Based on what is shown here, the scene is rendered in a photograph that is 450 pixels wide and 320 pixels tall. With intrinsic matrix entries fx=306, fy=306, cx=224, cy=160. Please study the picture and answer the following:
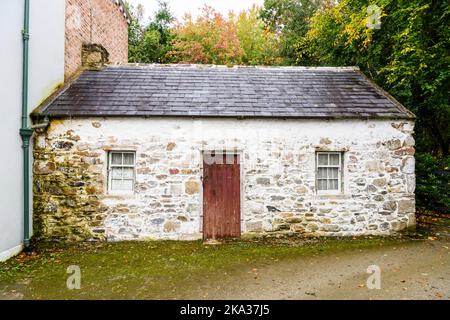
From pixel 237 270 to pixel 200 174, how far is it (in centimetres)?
312

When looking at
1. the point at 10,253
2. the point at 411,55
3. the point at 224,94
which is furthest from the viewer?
the point at 411,55

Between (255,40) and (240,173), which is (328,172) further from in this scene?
(255,40)

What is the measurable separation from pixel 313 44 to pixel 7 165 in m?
14.0

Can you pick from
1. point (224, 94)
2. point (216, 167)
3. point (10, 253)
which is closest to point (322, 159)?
point (216, 167)

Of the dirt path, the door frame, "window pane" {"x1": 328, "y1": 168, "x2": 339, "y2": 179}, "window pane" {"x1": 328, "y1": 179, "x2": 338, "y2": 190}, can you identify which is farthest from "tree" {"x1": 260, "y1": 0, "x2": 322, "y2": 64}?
the dirt path

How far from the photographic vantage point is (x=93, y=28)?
12.0m

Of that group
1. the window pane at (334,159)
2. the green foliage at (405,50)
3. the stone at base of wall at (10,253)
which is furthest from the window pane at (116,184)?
the green foliage at (405,50)

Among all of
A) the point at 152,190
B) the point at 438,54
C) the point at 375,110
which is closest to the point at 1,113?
the point at 152,190

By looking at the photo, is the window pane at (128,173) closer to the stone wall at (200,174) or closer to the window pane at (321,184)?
the stone wall at (200,174)

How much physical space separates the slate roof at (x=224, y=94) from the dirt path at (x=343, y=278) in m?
3.94

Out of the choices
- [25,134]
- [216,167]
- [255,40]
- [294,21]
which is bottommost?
[216,167]

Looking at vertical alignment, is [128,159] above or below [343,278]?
above

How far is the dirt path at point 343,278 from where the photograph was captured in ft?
17.8

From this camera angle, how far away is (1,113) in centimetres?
699
